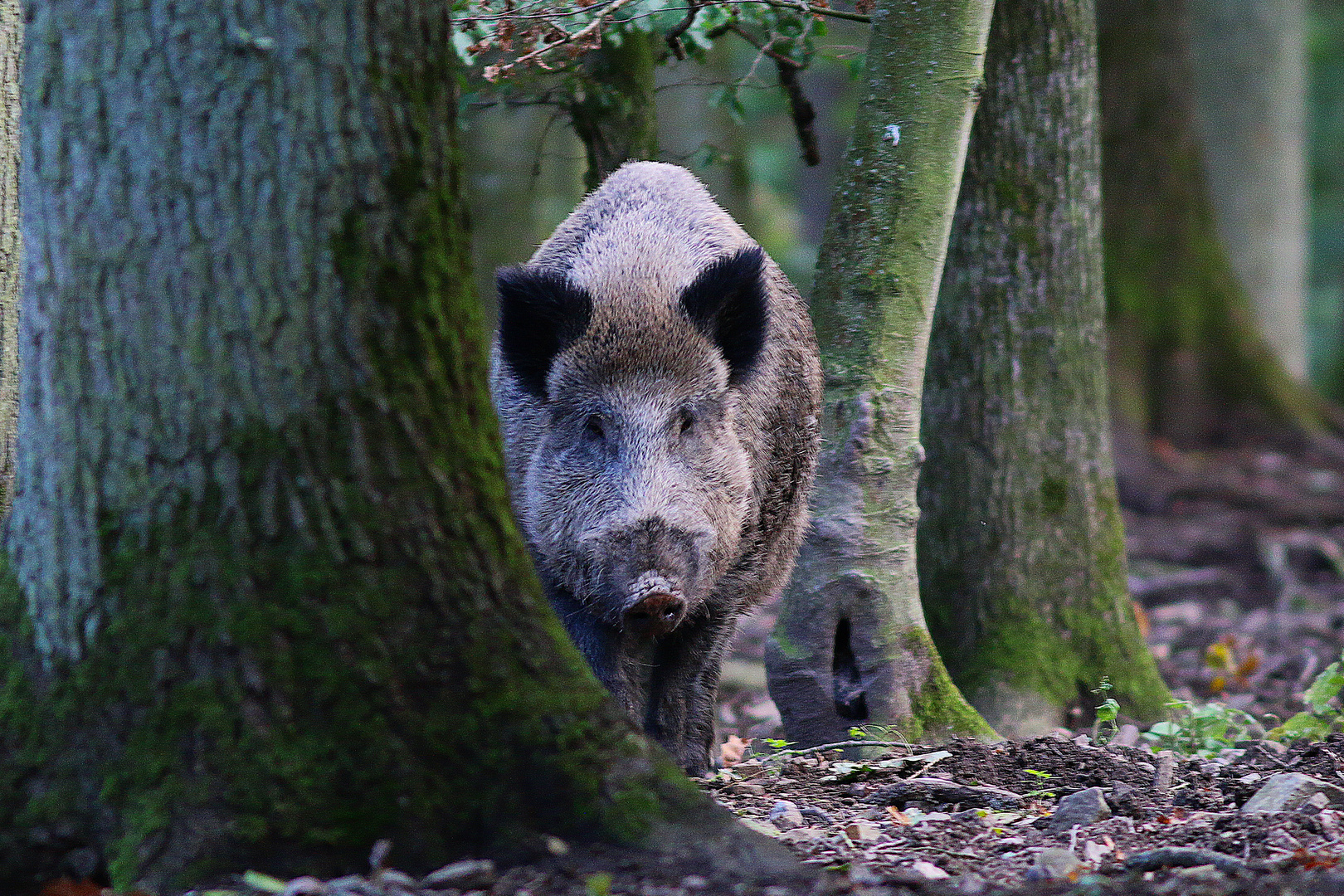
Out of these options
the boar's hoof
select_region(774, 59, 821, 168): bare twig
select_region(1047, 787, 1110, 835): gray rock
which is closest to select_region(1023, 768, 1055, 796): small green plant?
select_region(1047, 787, 1110, 835): gray rock

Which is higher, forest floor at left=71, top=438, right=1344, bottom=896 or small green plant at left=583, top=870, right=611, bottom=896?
small green plant at left=583, top=870, right=611, bottom=896

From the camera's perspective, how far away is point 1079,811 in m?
3.79

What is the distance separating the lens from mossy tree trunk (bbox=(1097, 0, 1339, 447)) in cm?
1223

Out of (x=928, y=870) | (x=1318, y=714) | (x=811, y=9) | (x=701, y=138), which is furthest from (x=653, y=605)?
(x=701, y=138)

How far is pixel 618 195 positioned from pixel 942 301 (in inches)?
68.5

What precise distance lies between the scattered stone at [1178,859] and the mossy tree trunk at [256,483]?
0.93 meters

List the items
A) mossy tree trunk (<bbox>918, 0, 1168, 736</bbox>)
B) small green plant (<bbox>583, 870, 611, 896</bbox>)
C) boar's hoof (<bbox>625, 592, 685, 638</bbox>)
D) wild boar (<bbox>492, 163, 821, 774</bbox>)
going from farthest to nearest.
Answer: mossy tree trunk (<bbox>918, 0, 1168, 736</bbox>) → wild boar (<bbox>492, 163, 821, 774</bbox>) → boar's hoof (<bbox>625, 592, 685, 638</bbox>) → small green plant (<bbox>583, 870, 611, 896</bbox>)

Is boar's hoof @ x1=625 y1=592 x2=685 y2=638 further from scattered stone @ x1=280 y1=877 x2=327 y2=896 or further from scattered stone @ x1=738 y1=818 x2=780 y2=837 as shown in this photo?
scattered stone @ x1=280 y1=877 x2=327 y2=896

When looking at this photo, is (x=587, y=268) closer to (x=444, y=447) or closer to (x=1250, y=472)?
(x=444, y=447)

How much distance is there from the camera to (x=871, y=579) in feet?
16.8

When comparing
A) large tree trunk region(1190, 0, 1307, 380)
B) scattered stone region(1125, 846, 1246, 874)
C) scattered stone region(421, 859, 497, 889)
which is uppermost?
large tree trunk region(1190, 0, 1307, 380)

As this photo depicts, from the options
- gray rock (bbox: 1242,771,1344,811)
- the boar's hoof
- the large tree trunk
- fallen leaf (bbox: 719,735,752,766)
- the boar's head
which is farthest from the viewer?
the large tree trunk

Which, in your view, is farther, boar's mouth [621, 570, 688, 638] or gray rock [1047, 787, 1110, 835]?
boar's mouth [621, 570, 688, 638]

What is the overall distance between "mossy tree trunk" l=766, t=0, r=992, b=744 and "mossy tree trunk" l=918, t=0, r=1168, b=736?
41.8 inches
